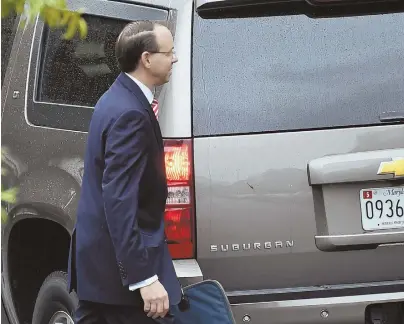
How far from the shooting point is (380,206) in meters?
4.72

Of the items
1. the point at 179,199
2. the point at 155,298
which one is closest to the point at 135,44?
the point at 179,199

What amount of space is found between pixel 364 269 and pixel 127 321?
3.74 feet

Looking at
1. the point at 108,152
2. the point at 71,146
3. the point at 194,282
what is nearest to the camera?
the point at 108,152

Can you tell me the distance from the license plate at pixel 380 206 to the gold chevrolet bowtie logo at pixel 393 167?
0.08 meters

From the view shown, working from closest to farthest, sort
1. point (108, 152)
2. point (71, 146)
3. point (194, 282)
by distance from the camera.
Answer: point (108, 152)
point (194, 282)
point (71, 146)

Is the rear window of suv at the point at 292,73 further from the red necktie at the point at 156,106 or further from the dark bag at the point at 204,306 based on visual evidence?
the dark bag at the point at 204,306

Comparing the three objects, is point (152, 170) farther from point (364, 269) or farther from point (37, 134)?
point (37, 134)

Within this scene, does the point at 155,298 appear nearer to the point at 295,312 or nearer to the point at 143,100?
the point at 143,100

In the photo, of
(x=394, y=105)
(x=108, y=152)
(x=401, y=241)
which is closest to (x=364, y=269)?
(x=401, y=241)

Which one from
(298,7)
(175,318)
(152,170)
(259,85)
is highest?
(298,7)

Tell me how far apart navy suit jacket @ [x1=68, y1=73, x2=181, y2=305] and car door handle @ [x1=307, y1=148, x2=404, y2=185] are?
31.9 inches

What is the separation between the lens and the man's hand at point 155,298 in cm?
388

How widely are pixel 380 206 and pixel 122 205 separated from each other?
1318 mm

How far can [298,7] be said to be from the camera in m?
4.80
